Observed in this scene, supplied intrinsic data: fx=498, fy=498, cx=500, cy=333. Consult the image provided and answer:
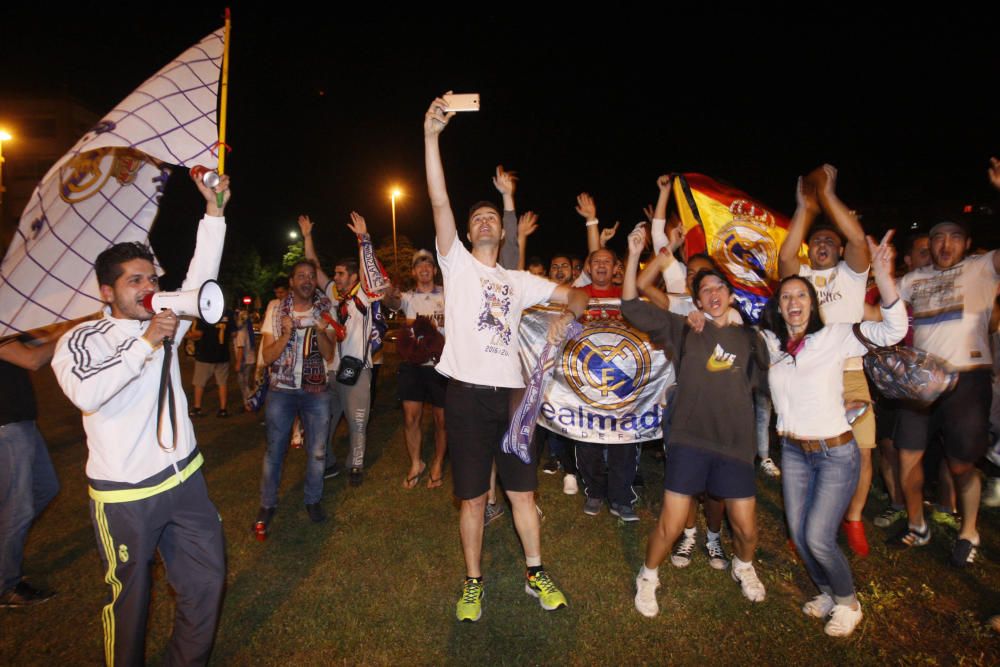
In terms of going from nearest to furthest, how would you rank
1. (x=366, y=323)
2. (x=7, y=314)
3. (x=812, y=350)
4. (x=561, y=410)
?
(x=7, y=314) → (x=812, y=350) → (x=561, y=410) → (x=366, y=323)

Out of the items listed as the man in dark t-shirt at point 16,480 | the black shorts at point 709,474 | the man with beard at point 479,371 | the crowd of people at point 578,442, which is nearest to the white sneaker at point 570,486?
the crowd of people at point 578,442

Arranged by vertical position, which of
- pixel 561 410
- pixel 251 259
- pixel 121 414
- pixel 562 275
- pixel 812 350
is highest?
pixel 251 259

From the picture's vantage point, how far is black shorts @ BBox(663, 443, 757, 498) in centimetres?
336

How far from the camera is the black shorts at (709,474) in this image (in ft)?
11.0

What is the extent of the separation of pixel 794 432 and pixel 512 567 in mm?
2413

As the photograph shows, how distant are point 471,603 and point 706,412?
6.93 feet

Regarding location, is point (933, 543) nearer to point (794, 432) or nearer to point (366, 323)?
point (794, 432)

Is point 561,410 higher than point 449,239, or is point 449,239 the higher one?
point 449,239

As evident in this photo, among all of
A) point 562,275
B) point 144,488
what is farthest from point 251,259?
point 144,488

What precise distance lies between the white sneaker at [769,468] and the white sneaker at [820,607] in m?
2.60

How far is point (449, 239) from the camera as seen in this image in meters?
3.38

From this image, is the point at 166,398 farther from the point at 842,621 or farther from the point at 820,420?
the point at 842,621

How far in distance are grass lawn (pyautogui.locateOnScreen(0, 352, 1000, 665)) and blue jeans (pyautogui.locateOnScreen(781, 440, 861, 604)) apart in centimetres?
43

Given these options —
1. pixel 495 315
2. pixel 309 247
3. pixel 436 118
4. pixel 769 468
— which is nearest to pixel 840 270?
pixel 769 468
